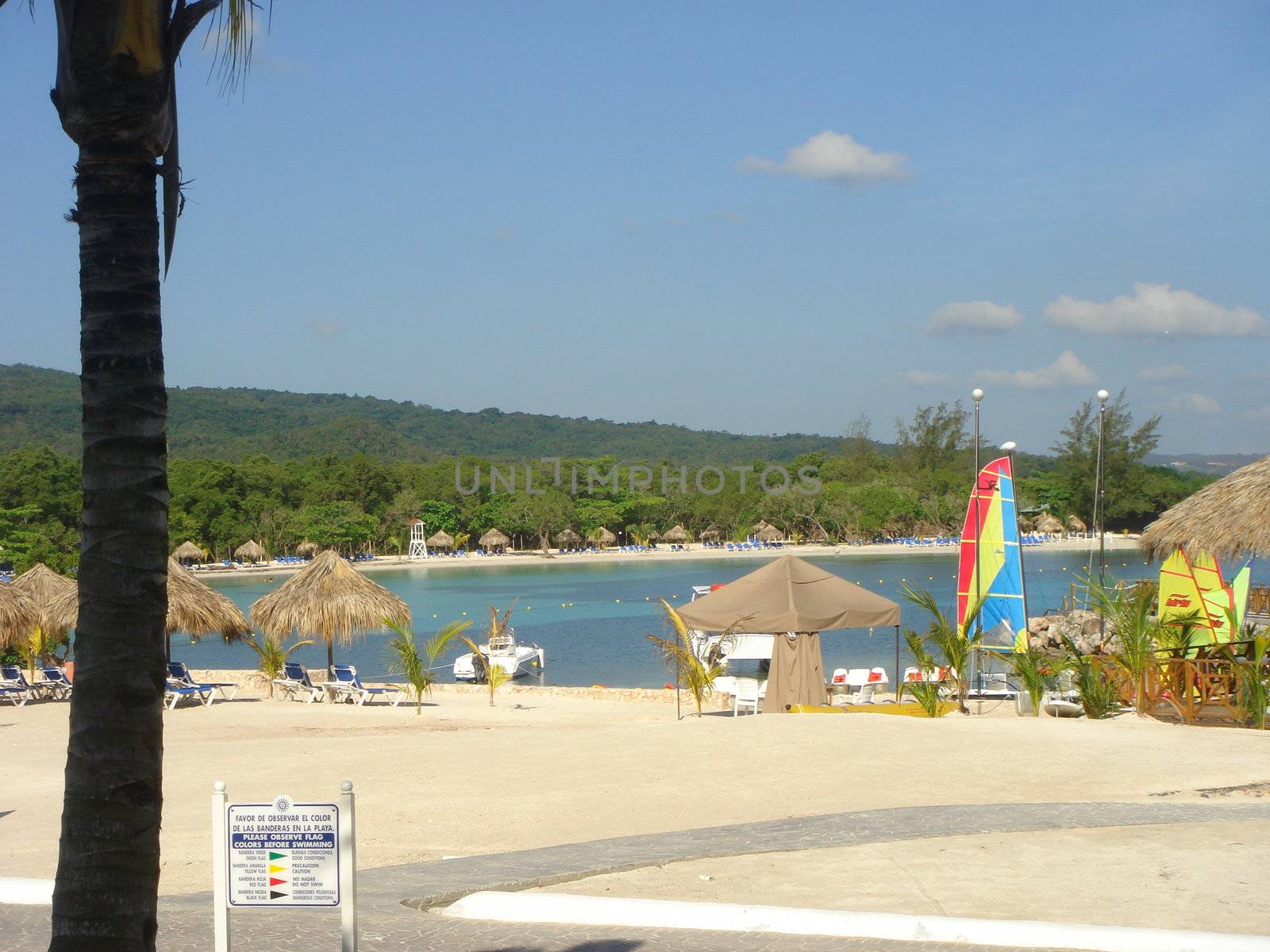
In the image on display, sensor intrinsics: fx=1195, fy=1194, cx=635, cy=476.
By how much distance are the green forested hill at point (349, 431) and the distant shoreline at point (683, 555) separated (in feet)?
95.9

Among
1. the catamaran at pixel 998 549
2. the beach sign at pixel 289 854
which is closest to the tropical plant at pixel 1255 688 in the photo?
the catamaran at pixel 998 549

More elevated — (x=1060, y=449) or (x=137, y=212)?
(x=1060, y=449)

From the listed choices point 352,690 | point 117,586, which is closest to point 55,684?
point 352,690

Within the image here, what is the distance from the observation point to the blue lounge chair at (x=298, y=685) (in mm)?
17109

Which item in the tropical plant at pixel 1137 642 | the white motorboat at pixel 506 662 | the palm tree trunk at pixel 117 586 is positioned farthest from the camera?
the white motorboat at pixel 506 662

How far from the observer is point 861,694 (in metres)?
15.9

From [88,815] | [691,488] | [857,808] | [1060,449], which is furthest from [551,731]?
[691,488]

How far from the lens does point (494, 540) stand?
3194 inches

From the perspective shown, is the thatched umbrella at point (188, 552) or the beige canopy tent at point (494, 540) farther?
the beige canopy tent at point (494, 540)

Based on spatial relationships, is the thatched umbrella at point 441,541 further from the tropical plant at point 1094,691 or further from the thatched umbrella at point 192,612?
the tropical plant at point 1094,691

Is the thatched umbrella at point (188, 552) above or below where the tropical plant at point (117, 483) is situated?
above

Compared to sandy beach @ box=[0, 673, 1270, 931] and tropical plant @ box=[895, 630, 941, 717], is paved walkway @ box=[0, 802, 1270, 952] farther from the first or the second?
tropical plant @ box=[895, 630, 941, 717]

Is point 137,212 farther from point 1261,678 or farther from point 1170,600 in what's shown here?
point 1170,600

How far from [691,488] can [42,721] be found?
2944 inches
